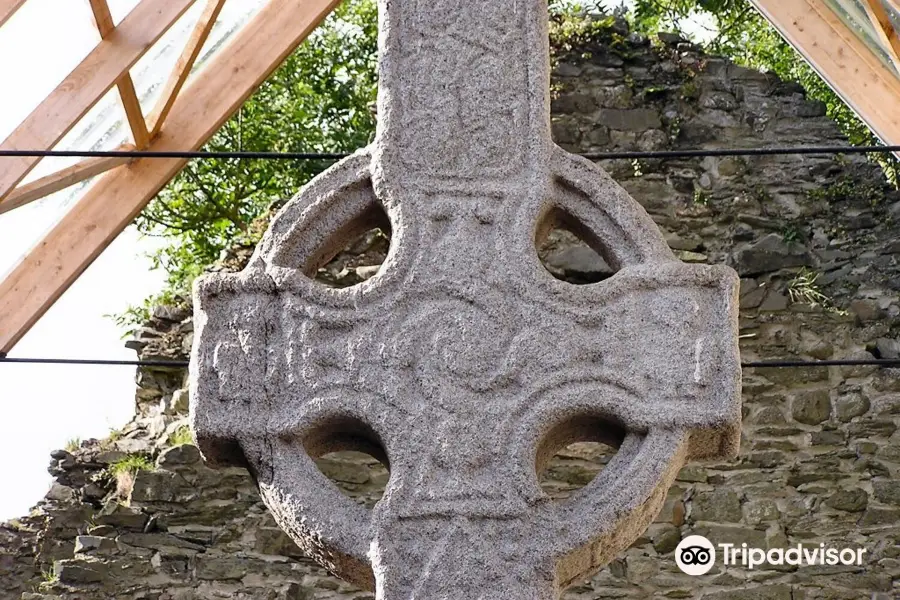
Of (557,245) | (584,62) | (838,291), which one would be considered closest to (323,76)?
(584,62)

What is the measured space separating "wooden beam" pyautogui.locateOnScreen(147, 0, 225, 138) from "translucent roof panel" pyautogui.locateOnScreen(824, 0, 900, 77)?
265cm

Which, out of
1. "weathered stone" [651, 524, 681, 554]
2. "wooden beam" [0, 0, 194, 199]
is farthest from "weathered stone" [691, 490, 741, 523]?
"wooden beam" [0, 0, 194, 199]

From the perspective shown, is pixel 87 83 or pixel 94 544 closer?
pixel 87 83

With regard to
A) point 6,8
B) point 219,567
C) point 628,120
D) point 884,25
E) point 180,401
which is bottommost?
point 219,567

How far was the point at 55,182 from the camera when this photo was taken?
221 inches

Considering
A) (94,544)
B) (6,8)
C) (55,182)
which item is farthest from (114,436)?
(6,8)

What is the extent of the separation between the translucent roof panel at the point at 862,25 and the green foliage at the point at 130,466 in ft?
12.9

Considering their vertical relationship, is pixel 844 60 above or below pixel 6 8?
above

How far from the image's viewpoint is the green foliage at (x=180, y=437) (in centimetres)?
686

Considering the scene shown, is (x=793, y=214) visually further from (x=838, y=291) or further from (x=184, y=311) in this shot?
(x=184, y=311)

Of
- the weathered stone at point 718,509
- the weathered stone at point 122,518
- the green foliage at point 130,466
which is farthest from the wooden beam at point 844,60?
the weathered stone at point 122,518

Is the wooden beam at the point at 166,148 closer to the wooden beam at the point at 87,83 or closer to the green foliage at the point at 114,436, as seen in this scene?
the wooden beam at the point at 87,83

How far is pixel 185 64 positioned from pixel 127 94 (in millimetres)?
276

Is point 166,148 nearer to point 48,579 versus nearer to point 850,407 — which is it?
point 48,579
